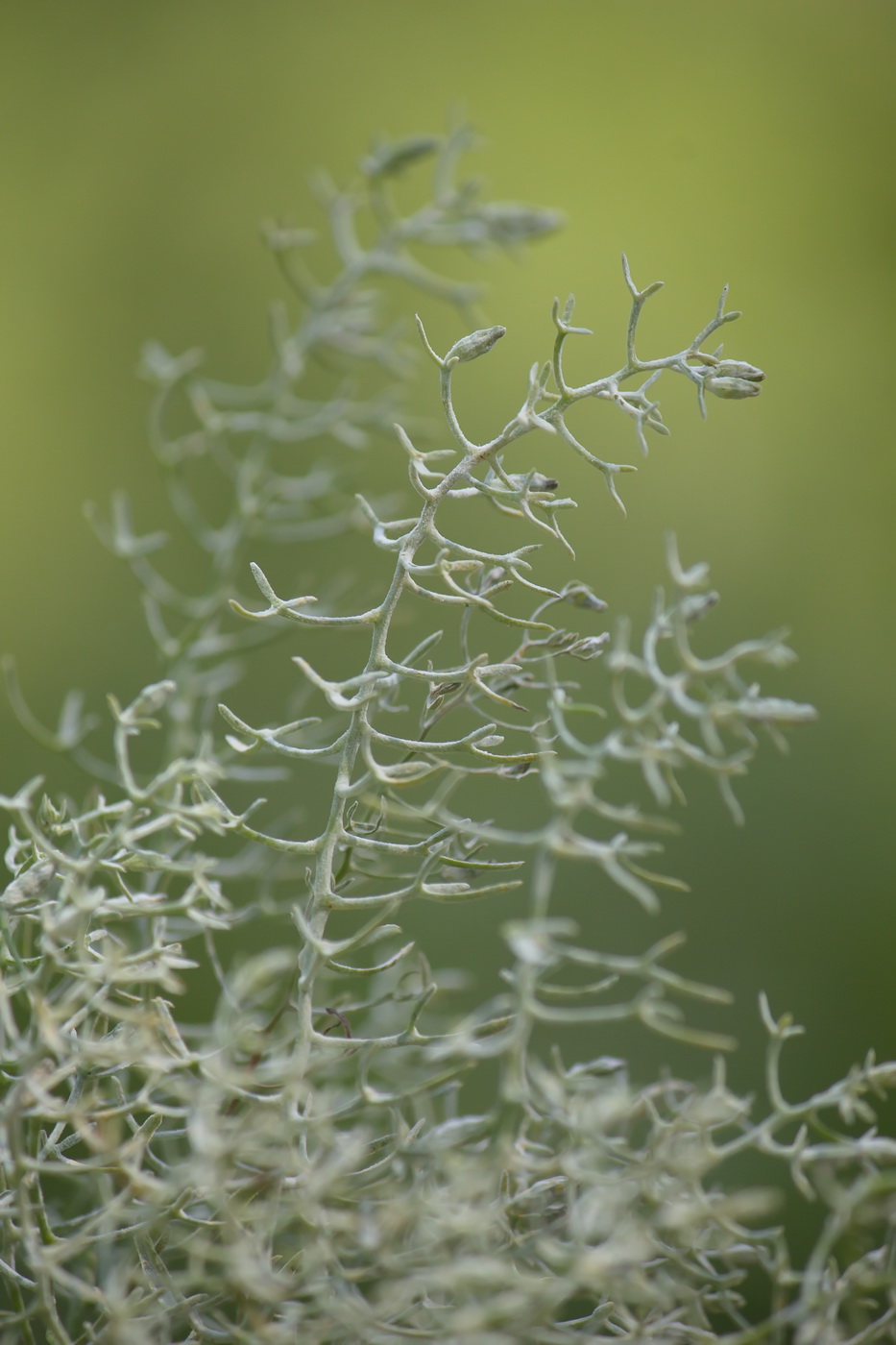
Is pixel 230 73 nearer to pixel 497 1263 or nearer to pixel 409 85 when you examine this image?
pixel 409 85

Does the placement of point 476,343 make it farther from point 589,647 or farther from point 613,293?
point 613,293

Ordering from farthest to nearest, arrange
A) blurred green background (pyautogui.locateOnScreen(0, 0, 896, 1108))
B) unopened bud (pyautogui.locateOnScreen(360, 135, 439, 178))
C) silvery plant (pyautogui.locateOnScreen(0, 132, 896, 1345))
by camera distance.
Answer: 1. blurred green background (pyautogui.locateOnScreen(0, 0, 896, 1108))
2. unopened bud (pyautogui.locateOnScreen(360, 135, 439, 178))
3. silvery plant (pyautogui.locateOnScreen(0, 132, 896, 1345))

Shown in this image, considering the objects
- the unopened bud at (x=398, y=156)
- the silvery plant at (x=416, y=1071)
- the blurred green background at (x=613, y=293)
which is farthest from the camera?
the blurred green background at (x=613, y=293)

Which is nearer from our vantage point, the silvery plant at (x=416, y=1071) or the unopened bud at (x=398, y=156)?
the silvery plant at (x=416, y=1071)

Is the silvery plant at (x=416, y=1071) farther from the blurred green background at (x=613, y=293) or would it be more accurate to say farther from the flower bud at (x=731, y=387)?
the blurred green background at (x=613, y=293)

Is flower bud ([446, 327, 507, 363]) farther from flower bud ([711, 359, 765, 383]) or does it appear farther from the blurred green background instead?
the blurred green background

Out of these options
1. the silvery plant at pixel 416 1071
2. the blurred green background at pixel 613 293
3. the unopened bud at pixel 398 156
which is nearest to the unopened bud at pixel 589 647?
the silvery plant at pixel 416 1071

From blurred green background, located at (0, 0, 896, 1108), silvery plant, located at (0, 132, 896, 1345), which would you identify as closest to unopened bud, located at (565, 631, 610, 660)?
silvery plant, located at (0, 132, 896, 1345)

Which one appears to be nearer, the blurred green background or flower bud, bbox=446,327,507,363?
flower bud, bbox=446,327,507,363

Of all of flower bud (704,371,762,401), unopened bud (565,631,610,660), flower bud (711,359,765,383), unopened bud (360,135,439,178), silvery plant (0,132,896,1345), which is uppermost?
unopened bud (360,135,439,178)
